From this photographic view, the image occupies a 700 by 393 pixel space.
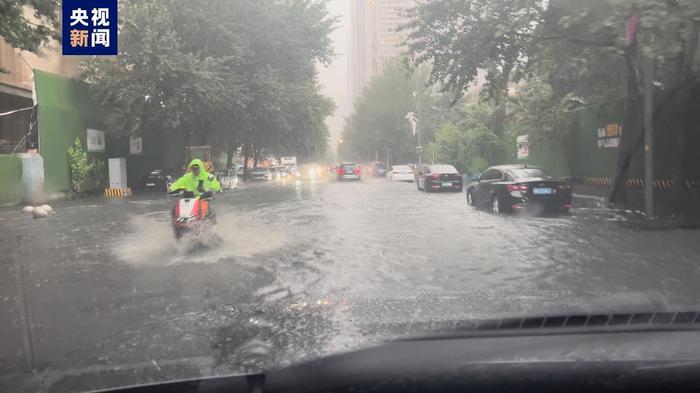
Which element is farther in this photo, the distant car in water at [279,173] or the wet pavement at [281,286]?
the distant car in water at [279,173]

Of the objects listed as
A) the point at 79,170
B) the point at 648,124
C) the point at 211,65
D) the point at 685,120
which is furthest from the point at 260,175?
the point at 648,124

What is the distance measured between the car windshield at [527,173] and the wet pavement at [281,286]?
200cm

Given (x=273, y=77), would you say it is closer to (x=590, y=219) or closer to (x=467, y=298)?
(x=590, y=219)

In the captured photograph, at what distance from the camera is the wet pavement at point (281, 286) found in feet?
14.7

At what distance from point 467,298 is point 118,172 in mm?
25701

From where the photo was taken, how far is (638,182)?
795 inches

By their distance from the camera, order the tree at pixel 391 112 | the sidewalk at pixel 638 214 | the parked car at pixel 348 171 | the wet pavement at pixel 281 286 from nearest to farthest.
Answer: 1. the wet pavement at pixel 281 286
2. the sidewalk at pixel 638 214
3. the parked car at pixel 348 171
4. the tree at pixel 391 112

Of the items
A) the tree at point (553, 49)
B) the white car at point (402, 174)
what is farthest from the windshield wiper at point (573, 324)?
the white car at point (402, 174)

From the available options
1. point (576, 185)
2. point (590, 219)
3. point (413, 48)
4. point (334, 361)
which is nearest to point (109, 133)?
point (413, 48)

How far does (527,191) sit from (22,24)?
1190 centimetres

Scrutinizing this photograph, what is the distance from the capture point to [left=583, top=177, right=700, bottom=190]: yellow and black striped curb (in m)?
17.5

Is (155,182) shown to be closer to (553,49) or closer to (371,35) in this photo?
(553,49)

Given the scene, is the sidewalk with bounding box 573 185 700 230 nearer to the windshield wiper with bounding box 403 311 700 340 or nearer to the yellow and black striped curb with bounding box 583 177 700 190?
the yellow and black striped curb with bounding box 583 177 700 190

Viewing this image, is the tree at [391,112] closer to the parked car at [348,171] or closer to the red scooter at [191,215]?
the parked car at [348,171]
